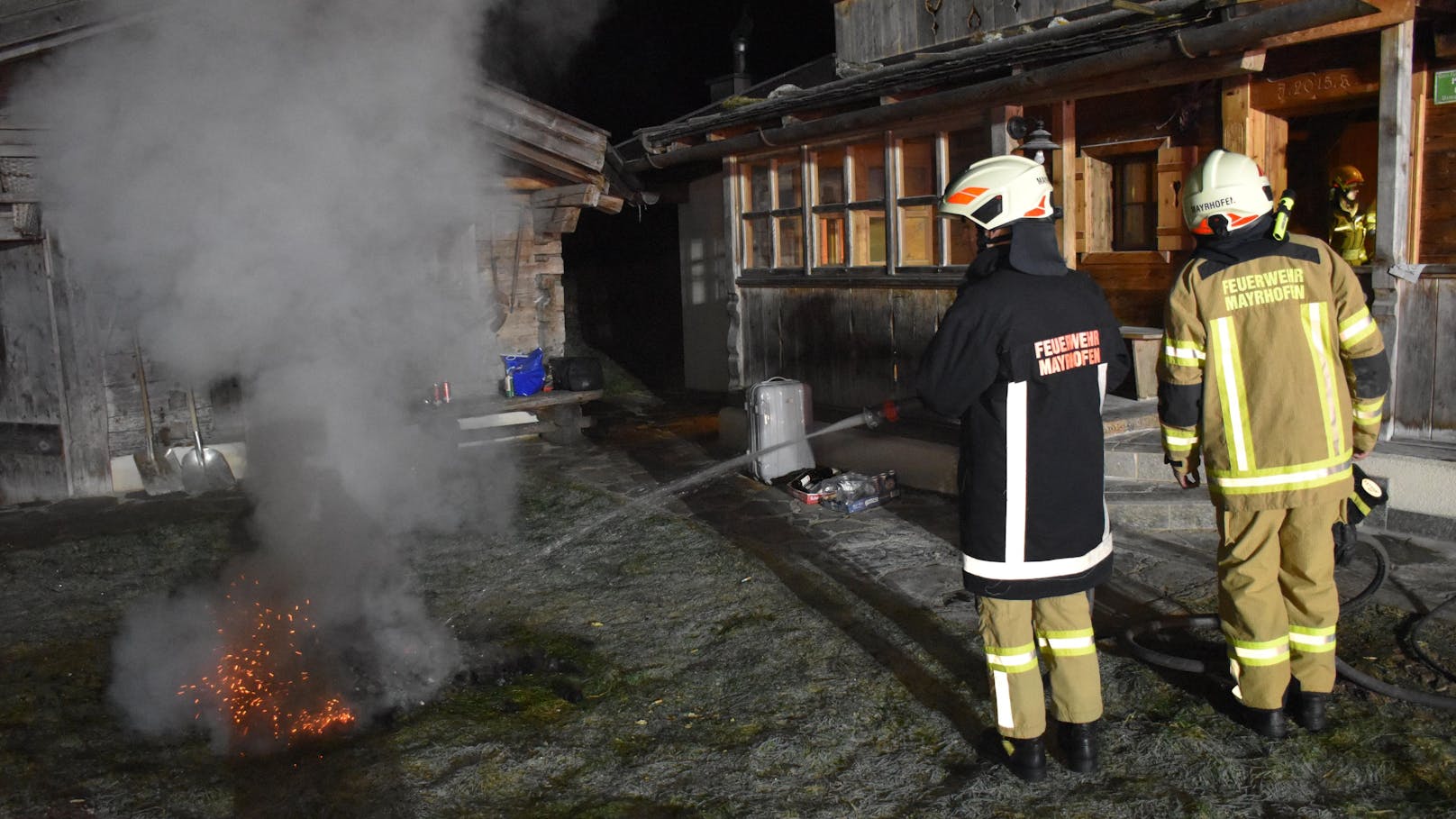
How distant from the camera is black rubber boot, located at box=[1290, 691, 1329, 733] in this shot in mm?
4051

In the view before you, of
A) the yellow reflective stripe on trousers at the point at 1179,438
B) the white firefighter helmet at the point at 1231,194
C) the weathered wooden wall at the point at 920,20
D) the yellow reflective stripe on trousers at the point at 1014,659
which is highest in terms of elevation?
the weathered wooden wall at the point at 920,20

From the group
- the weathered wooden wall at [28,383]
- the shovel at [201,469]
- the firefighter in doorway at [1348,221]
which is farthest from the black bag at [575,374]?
the firefighter in doorway at [1348,221]

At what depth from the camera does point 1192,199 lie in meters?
4.07

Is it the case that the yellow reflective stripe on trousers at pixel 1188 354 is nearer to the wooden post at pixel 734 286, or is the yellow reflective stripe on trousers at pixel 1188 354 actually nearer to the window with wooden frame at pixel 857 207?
the window with wooden frame at pixel 857 207

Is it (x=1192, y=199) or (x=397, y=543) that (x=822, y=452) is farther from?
(x=1192, y=199)

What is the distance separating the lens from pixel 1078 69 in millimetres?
7750

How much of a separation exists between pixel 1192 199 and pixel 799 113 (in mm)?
6720

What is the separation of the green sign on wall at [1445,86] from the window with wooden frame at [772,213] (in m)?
5.54

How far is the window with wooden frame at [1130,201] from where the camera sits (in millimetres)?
9344

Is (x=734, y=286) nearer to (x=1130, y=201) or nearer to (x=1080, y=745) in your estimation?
(x=1130, y=201)

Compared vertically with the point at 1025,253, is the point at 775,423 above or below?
below

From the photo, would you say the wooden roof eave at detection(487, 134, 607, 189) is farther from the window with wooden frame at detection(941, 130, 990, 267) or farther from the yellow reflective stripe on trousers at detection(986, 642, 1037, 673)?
the yellow reflective stripe on trousers at detection(986, 642, 1037, 673)

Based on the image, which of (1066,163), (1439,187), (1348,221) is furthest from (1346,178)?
(1066,163)

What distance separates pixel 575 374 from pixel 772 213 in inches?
112
